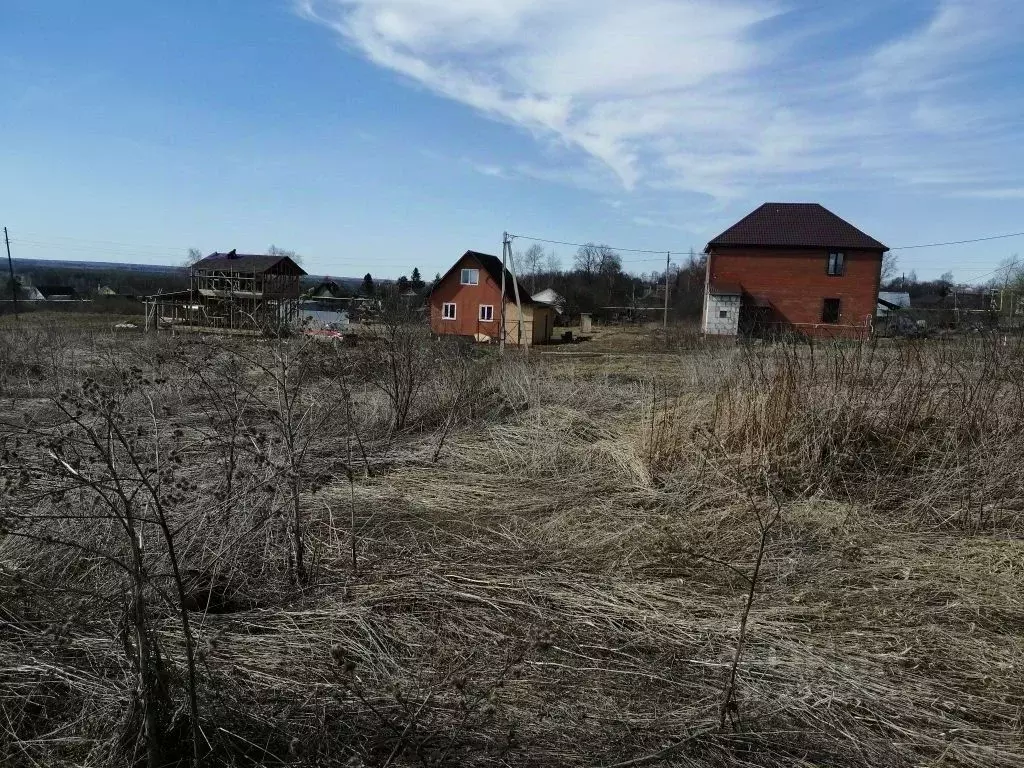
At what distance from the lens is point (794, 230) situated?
3597 centimetres

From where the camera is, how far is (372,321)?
8.33 m

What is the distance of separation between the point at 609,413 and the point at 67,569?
19.8ft

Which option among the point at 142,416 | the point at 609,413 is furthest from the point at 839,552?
the point at 142,416

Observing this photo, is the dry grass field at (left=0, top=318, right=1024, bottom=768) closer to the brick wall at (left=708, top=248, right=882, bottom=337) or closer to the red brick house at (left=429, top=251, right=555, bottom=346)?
the red brick house at (left=429, top=251, right=555, bottom=346)

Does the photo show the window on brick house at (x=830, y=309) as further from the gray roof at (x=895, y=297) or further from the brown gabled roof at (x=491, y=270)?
the gray roof at (x=895, y=297)

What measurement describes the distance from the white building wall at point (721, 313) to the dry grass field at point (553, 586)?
29.1 metres

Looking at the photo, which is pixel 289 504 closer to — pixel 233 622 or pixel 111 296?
pixel 233 622

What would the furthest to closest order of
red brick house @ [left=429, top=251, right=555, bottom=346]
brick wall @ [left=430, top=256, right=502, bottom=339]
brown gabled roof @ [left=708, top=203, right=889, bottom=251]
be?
brick wall @ [left=430, top=256, right=502, bottom=339] < red brick house @ [left=429, top=251, right=555, bottom=346] < brown gabled roof @ [left=708, top=203, right=889, bottom=251]

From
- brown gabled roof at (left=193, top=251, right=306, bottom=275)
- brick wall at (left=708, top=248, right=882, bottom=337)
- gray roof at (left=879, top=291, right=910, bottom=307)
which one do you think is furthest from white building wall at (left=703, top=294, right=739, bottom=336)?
gray roof at (left=879, top=291, right=910, bottom=307)

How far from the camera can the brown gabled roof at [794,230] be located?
1382 inches

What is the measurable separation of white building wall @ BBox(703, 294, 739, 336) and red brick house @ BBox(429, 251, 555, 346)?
8.82m

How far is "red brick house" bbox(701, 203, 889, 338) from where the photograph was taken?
3512 cm

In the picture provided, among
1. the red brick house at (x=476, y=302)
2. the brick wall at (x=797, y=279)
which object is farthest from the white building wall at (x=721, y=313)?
the red brick house at (x=476, y=302)

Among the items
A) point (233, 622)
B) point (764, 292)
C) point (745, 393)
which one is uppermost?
point (764, 292)
